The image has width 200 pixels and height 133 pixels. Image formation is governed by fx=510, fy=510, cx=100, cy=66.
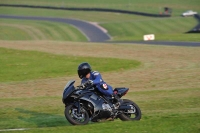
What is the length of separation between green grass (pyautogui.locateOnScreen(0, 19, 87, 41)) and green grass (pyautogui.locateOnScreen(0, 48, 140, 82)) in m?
24.1

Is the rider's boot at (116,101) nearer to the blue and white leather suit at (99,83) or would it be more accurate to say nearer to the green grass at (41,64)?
the blue and white leather suit at (99,83)

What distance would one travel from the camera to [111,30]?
6719 cm

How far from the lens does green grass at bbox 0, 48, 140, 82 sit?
95.4 feet

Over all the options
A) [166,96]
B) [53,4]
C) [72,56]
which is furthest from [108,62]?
[53,4]

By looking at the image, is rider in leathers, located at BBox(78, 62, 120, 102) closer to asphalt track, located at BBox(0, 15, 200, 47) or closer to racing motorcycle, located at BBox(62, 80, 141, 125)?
racing motorcycle, located at BBox(62, 80, 141, 125)

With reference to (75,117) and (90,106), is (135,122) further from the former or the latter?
(75,117)

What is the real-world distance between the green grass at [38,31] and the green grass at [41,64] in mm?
24093

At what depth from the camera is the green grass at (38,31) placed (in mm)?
61625

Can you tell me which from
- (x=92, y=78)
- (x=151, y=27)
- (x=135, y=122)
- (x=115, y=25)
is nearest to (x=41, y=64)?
(x=92, y=78)

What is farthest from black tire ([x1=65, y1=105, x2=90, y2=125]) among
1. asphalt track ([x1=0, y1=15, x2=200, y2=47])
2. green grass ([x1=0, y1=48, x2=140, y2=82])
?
asphalt track ([x1=0, y1=15, x2=200, y2=47])

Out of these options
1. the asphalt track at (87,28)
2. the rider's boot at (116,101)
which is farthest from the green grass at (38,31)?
the rider's boot at (116,101)

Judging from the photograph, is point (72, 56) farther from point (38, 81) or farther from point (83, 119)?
point (83, 119)

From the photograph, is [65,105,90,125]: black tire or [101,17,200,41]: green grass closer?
[65,105,90,125]: black tire

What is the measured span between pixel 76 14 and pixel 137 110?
70936mm
